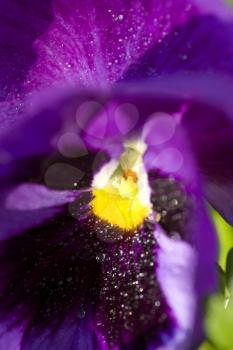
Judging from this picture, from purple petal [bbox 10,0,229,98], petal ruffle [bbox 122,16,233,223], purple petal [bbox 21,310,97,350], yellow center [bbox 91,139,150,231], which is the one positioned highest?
purple petal [bbox 10,0,229,98]

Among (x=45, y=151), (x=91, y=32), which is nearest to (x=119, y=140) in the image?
(x=45, y=151)

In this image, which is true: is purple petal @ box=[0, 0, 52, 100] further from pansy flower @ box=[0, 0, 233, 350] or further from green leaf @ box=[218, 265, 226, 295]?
green leaf @ box=[218, 265, 226, 295]

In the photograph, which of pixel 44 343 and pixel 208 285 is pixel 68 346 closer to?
pixel 44 343


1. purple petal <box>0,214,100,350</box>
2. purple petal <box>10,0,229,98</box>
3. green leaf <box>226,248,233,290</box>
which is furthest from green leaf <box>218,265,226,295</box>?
purple petal <box>10,0,229,98</box>

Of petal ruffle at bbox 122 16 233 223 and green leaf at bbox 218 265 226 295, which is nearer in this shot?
petal ruffle at bbox 122 16 233 223

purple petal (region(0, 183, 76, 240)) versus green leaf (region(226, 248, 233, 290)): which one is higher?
purple petal (region(0, 183, 76, 240))

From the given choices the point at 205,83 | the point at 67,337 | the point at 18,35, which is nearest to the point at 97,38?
the point at 18,35

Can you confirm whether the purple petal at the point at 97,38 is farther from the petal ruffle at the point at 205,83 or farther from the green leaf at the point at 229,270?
the green leaf at the point at 229,270

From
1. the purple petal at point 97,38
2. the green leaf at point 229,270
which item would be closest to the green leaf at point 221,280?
the green leaf at point 229,270
